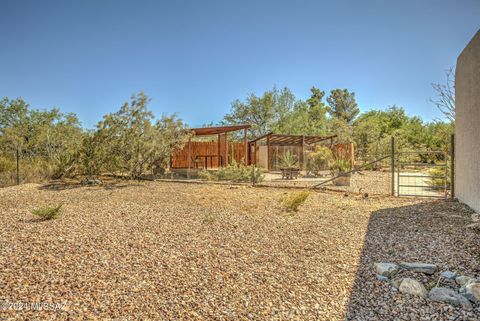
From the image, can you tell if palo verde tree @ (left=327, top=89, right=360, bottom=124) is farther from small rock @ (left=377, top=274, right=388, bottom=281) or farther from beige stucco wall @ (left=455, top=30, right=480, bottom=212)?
small rock @ (left=377, top=274, right=388, bottom=281)

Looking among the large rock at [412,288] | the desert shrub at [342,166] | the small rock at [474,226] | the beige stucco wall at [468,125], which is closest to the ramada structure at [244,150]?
the desert shrub at [342,166]

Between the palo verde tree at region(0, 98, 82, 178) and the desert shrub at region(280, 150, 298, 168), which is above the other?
the palo verde tree at region(0, 98, 82, 178)

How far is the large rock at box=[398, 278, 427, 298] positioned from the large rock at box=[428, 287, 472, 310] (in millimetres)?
68

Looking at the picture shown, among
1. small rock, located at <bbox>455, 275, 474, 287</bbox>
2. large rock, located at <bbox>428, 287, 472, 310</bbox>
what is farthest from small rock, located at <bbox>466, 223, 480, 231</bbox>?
large rock, located at <bbox>428, 287, 472, 310</bbox>

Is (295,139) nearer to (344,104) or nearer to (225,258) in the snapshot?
(225,258)

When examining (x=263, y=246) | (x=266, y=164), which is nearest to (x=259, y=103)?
(x=266, y=164)

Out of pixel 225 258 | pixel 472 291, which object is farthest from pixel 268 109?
pixel 472 291

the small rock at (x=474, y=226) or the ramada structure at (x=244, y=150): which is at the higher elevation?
the ramada structure at (x=244, y=150)

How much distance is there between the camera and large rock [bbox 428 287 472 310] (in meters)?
2.73

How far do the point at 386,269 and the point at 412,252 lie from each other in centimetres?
100

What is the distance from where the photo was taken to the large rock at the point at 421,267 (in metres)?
3.44

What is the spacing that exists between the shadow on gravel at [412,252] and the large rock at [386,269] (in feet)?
0.27

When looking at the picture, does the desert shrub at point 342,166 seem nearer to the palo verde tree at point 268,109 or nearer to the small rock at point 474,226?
the small rock at point 474,226

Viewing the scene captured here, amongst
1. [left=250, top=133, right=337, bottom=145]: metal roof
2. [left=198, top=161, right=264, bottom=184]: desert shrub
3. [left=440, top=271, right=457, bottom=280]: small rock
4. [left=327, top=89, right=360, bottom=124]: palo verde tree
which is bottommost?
[left=440, top=271, right=457, bottom=280]: small rock
